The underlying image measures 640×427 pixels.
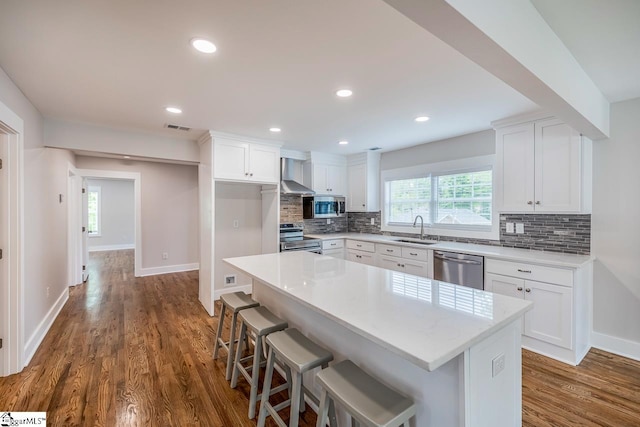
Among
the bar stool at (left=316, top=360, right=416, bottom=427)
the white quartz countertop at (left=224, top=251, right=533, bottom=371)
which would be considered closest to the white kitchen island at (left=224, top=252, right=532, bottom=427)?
the white quartz countertop at (left=224, top=251, right=533, bottom=371)

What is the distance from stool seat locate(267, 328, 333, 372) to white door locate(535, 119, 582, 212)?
275 centimetres

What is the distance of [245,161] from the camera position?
4.04 meters

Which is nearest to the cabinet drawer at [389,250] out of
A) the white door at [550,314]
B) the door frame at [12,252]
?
the white door at [550,314]

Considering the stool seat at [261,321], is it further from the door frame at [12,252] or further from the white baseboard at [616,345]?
the white baseboard at [616,345]

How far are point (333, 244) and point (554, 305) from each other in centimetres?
291

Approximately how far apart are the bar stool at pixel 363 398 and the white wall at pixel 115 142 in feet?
12.3

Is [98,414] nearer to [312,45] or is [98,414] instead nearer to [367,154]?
[312,45]

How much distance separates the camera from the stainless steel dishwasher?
3.12m

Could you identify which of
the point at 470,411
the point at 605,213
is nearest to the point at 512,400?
the point at 470,411

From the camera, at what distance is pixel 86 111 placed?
298 cm

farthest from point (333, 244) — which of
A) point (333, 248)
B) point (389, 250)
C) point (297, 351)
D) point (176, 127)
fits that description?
point (297, 351)

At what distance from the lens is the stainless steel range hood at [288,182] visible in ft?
14.8

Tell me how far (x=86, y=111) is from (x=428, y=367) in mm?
3759

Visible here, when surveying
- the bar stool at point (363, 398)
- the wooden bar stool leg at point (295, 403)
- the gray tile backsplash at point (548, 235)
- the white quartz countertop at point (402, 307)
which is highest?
the gray tile backsplash at point (548, 235)
